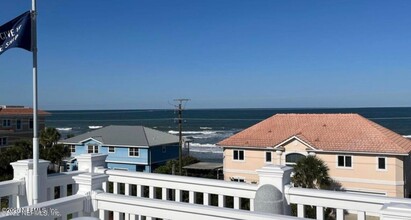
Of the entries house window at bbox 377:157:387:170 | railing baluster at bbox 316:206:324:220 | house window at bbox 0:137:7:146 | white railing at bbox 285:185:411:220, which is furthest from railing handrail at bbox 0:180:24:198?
house window at bbox 0:137:7:146

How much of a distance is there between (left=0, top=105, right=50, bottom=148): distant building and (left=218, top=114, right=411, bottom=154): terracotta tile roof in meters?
21.2

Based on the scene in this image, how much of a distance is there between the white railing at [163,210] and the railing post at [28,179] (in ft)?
5.38

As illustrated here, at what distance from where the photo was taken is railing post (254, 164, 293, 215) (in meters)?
4.10

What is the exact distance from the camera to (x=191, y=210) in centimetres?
288

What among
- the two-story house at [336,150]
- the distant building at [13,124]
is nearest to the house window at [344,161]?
the two-story house at [336,150]

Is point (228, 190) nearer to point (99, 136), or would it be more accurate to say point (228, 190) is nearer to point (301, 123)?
point (301, 123)

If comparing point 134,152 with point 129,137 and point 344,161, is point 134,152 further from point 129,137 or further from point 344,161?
point 344,161

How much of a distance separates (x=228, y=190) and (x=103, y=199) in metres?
1.63

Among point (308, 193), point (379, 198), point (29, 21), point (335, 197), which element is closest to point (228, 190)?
point (308, 193)

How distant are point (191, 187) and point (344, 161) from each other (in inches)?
890

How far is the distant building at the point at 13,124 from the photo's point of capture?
124 ft

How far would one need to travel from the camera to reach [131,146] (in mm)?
33812

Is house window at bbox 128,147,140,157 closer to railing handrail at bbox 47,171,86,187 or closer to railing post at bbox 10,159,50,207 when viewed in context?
railing handrail at bbox 47,171,86,187

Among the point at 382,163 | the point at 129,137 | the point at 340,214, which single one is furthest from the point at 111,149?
the point at 340,214
